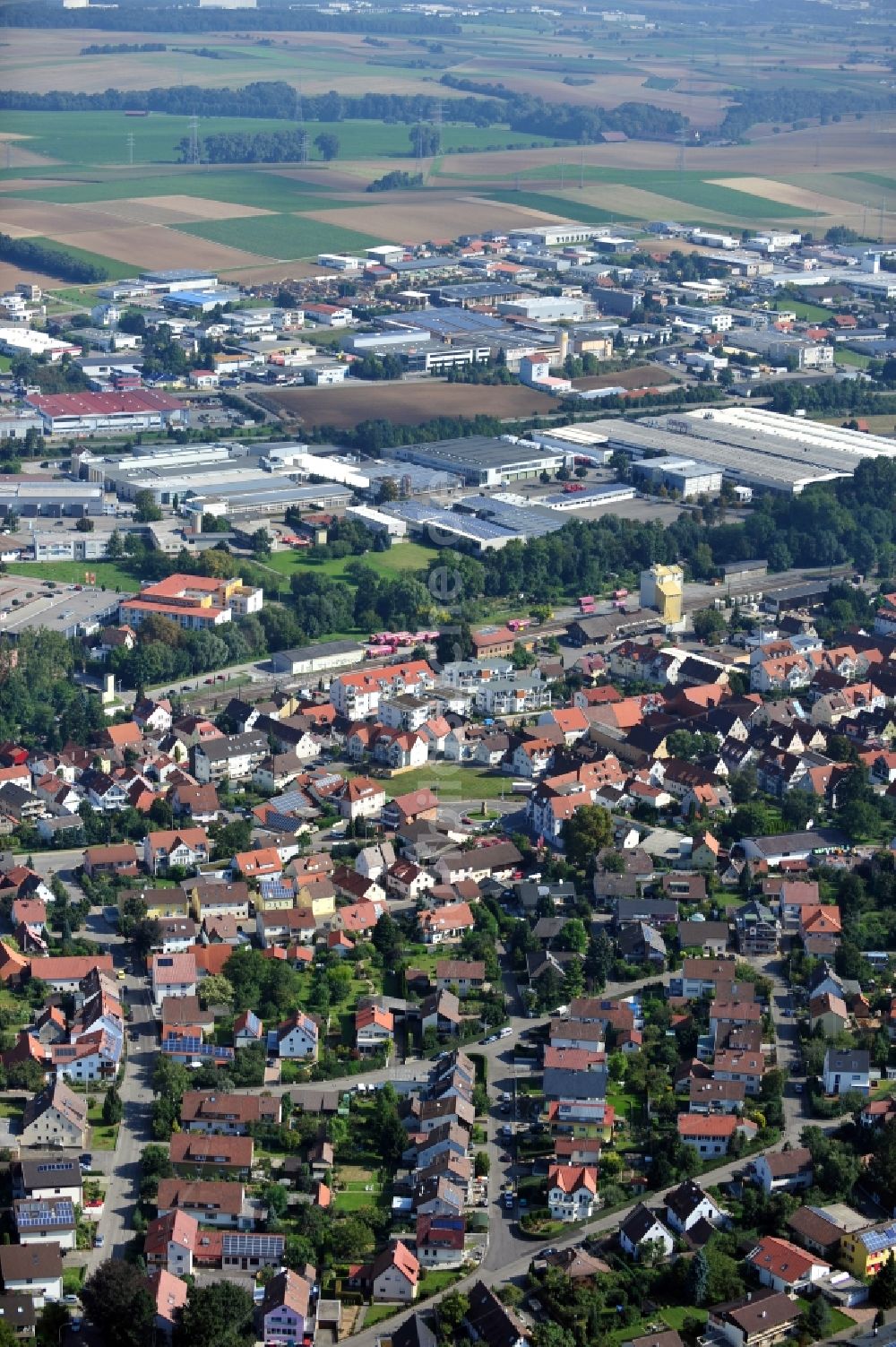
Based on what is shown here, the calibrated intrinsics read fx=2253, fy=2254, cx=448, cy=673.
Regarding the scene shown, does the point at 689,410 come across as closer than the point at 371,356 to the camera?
Yes

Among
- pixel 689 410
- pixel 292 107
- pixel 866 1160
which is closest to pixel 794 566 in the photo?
pixel 689 410

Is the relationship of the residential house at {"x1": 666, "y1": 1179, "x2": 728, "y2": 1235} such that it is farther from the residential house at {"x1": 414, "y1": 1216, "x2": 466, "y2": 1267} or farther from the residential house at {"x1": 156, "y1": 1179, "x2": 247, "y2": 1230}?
the residential house at {"x1": 156, "y1": 1179, "x2": 247, "y2": 1230}

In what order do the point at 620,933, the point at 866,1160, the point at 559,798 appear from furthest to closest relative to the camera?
the point at 559,798, the point at 620,933, the point at 866,1160

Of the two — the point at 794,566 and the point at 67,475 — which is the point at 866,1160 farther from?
the point at 67,475

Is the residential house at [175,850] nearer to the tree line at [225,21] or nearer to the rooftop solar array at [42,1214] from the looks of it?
the rooftop solar array at [42,1214]

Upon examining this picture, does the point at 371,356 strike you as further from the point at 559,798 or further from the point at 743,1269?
the point at 743,1269

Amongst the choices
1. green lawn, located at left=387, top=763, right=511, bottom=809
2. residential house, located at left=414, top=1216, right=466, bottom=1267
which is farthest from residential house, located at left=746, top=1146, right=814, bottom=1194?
green lawn, located at left=387, top=763, right=511, bottom=809

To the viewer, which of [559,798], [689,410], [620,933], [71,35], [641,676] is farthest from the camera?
[71,35]
